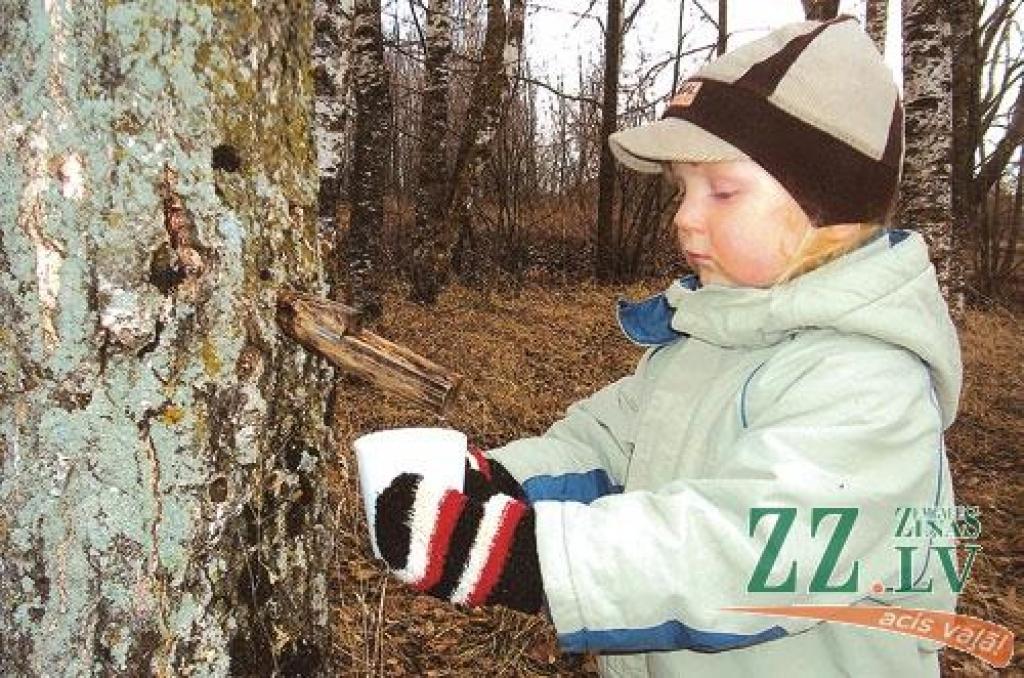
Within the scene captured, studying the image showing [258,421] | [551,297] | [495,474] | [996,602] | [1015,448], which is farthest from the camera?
[551,297]

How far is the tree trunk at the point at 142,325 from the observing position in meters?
1.13

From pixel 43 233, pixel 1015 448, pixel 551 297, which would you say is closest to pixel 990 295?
pixel 551 297

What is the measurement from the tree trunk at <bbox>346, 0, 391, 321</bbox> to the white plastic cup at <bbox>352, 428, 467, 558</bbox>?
22.1ft

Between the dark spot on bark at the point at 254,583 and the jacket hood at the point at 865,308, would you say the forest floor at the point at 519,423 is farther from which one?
the jacket hood at the point at 865,308

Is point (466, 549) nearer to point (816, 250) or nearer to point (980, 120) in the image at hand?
point (816, 250)

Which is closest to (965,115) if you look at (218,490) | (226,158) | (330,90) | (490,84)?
(490,84)

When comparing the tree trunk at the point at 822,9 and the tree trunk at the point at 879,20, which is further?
the tree trunk at the point at 822,9

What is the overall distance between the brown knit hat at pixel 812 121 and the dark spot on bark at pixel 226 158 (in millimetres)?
720

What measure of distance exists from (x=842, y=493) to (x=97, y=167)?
1124 millimetres

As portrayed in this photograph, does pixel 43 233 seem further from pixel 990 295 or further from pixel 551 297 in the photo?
pixel 990 295

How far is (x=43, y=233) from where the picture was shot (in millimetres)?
1135

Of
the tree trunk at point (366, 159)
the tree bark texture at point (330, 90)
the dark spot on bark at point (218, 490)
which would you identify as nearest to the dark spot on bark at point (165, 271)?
the dark spot on bark at point (218, 490)

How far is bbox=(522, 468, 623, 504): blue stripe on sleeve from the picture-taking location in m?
1.58

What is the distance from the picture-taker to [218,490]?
129cm
